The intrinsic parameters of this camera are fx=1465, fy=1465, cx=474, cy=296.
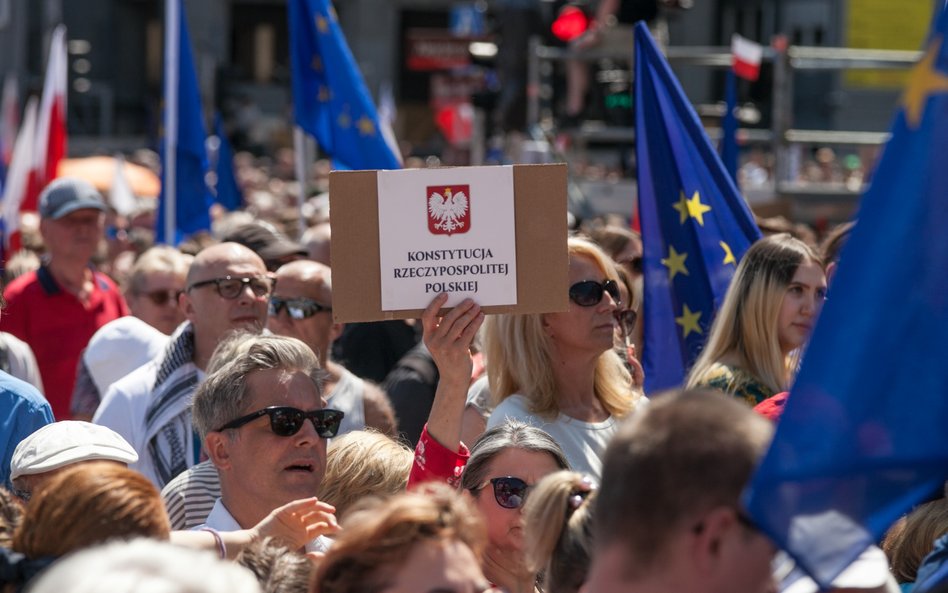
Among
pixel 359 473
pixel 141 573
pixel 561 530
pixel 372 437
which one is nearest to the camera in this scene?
pixel 141 573

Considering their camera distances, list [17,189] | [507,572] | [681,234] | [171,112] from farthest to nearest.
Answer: [17,189] → [171,112] → [681,234] → [507,572]

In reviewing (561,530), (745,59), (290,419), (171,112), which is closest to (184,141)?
(171,112)

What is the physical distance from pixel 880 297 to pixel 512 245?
5.19ft

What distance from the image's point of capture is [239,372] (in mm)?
3514

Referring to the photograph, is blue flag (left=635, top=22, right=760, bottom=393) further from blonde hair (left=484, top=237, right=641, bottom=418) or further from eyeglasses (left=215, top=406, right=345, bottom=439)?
eyeglasses (left=215, top=406, right=345, bottom=439)

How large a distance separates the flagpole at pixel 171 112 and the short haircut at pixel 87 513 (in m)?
5.89

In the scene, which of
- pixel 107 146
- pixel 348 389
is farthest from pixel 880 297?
pixel 107 146

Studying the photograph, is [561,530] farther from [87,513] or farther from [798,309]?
[798,309]

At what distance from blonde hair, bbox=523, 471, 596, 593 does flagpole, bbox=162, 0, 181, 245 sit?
5847 millimetres

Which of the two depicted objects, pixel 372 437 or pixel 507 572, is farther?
pixel 372 437

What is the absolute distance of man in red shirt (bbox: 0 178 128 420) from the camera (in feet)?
20.8

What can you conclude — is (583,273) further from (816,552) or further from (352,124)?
(352,124)

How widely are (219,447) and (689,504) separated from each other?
5.95ft

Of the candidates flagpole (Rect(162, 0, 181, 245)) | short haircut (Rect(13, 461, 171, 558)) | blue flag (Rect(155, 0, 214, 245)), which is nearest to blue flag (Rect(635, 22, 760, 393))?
short haircut (Rect(13, 461, 171, 558))
